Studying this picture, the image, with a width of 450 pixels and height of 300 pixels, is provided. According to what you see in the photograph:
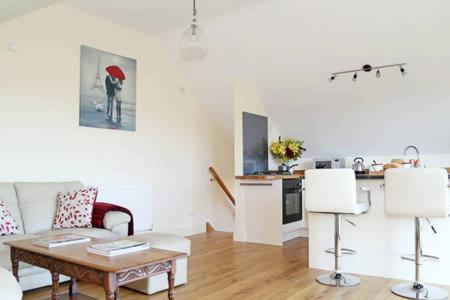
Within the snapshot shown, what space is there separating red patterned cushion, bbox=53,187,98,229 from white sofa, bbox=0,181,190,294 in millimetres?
84

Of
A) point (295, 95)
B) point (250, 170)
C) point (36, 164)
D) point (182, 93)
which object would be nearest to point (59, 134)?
point (36, 164)

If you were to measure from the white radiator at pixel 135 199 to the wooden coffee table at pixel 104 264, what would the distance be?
6.83ft

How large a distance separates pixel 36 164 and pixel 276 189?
9.62 ft

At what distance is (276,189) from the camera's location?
17.2 ft

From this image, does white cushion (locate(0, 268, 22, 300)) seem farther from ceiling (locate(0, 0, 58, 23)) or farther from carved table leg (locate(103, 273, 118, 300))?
ceiling (locate(0, 0, 58, 23))

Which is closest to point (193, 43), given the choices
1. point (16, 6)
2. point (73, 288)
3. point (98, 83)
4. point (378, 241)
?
point (16, 6)

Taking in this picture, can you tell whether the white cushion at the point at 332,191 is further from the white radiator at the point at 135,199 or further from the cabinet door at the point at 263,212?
the white radiator at the point at 135,199

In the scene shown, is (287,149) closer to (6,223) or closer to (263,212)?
(263,212)

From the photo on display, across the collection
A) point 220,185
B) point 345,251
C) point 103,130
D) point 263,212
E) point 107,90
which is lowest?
point 345,251

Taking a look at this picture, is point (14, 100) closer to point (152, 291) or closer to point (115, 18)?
point (115, 18)

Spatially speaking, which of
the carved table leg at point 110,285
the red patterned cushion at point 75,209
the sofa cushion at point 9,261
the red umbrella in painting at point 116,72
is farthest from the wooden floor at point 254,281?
the red umbrella in painting at point 116,72

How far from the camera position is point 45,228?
12.2 feet

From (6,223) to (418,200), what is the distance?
3.39m

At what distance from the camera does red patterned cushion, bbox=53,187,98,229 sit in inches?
147
